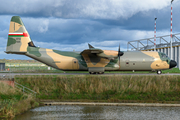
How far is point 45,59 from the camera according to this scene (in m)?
33.3

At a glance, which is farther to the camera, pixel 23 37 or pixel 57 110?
pixel 23 37

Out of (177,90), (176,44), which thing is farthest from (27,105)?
(176,44)

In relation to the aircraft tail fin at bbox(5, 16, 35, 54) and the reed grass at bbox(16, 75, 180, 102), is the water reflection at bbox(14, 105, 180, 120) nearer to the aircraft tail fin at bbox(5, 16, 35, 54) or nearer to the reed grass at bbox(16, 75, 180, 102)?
the reed grass at bbox(16, 75, 180, 102)

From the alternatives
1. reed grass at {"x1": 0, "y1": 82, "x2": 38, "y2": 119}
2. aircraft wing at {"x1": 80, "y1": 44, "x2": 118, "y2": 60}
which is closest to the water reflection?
reed grass at {"x1": 0, "y1": 82, "x2": 38, "y2": 119}

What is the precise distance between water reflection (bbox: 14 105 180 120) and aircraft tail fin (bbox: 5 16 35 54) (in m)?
17.0

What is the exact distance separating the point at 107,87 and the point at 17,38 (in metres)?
18.9

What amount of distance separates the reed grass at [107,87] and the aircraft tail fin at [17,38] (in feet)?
29.2

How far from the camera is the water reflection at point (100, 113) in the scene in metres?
17.2

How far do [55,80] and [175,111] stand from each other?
1502 centimetres

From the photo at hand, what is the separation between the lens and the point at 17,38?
34688 millimetres

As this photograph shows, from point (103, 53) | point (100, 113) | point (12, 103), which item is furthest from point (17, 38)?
point (100, 113)

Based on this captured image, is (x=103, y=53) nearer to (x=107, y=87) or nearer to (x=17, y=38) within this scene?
(x=107, y=87)

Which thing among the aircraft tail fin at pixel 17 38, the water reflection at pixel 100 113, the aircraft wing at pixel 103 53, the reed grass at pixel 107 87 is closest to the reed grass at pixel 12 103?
the water reflection at pixel 100 113

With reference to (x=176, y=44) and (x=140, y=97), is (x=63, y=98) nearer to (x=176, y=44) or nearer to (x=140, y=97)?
(x=140, y=97)
